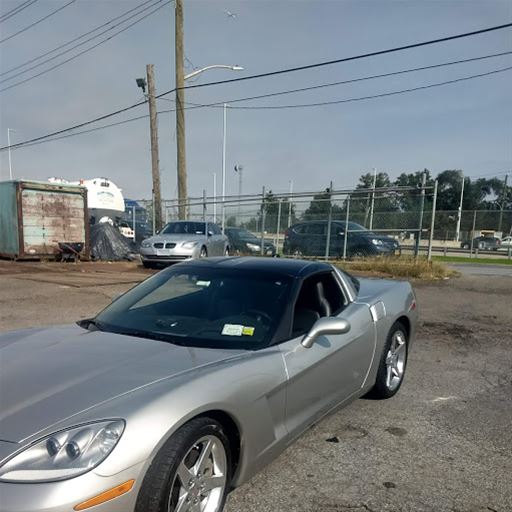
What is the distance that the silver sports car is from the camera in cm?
180

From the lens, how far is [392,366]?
4.13 metres

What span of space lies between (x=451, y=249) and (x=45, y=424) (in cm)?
3552

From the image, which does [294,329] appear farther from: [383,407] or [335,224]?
[335,224]

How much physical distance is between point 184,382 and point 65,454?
22.7 inches

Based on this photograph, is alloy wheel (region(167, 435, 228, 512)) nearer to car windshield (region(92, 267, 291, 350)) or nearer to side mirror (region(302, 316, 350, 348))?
car windshield (region(92, 267, 291, 350))

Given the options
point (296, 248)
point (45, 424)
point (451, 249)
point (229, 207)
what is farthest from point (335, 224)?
point (451, 249)

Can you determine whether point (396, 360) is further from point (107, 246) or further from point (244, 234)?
point (107, 246)

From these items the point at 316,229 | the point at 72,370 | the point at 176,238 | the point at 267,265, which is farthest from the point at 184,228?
the point at 72,370

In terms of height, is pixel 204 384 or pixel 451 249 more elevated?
pixel 204 384

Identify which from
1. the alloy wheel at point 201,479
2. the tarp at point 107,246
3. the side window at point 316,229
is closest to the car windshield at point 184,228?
the tarp at point 107,246

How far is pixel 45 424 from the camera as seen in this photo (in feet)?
6.20

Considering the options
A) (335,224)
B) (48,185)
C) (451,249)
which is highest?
(48,185)

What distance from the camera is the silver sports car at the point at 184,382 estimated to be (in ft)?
5.91

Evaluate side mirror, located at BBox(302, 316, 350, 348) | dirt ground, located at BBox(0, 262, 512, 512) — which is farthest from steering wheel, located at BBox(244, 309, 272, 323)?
dirt ground, located at BBox(0, 262, 512, 512)
